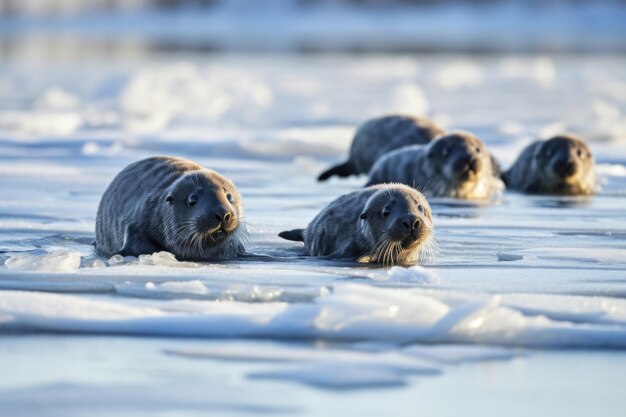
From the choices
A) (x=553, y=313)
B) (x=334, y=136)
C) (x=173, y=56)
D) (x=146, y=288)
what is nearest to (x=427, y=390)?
(x=553, y=313)

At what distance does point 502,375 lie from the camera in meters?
4.50

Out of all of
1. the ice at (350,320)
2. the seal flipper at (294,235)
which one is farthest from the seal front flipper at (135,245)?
the ice at (350,320)

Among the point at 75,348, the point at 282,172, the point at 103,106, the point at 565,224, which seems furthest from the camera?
the point at 103,106

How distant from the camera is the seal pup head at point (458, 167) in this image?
9.97 meters

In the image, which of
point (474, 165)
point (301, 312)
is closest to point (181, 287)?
point (301, 312)

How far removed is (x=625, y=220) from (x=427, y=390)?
15.4 feet

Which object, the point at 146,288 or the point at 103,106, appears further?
the point at 103,106

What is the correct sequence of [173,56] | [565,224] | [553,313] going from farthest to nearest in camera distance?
1. [173,56]
2. [565,224]
3. [553,313]

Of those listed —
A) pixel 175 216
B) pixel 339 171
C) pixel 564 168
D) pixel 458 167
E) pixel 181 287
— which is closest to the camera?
pixel 181 287

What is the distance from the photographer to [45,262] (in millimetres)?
6281

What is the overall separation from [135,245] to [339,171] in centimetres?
454

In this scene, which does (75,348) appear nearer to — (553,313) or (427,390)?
(427,390)

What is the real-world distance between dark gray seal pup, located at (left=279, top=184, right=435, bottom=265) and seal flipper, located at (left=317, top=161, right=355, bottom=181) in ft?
11.3

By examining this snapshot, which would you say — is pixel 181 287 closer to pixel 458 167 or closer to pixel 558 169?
pixel 458 167
